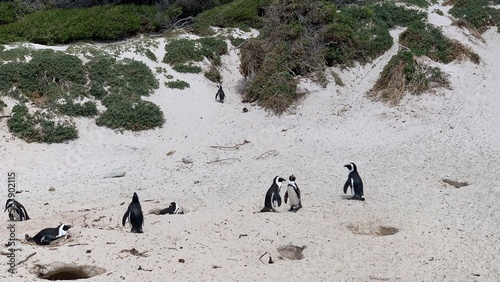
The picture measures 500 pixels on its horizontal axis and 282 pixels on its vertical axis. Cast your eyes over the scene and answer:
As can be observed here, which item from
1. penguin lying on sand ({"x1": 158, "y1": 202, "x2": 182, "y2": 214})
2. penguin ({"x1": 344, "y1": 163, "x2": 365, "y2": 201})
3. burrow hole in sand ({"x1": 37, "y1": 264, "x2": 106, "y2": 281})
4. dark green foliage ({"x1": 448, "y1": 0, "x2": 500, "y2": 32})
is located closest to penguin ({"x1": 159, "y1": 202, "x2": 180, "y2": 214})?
penguin lying on sand ({"x1": 158, "y1": 202, "x2": 182, "y2": 214})

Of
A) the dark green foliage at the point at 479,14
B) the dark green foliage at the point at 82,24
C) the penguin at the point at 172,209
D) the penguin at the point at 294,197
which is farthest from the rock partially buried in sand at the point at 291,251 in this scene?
the dark green foliage at the point at 479,14

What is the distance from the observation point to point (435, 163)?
14766 mm

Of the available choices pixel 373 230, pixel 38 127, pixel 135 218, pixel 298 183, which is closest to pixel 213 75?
pixel 38 127

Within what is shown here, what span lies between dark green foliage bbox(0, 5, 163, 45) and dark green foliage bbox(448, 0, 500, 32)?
1258 centimetres

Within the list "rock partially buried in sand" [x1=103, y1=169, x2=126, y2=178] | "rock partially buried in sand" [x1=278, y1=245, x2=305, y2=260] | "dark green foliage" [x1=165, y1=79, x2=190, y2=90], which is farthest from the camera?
"dark green foliage" [x1=165, y1=79, x2=190, y2=90]

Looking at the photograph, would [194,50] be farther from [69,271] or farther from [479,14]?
[69,271]

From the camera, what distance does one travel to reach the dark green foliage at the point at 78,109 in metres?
17.4

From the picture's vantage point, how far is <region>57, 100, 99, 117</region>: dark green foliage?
17.4m

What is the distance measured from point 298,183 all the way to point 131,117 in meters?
6.40

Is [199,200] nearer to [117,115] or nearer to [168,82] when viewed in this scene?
[117,115]

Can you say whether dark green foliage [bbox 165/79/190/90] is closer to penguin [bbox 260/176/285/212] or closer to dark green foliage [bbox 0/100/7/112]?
dark green foliage [bbox 0/100/7/112]

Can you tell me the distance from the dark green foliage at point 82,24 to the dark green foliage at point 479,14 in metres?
12.6

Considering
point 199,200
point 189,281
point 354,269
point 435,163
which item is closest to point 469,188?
point 435,163

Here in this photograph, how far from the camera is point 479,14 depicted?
24.4 m
